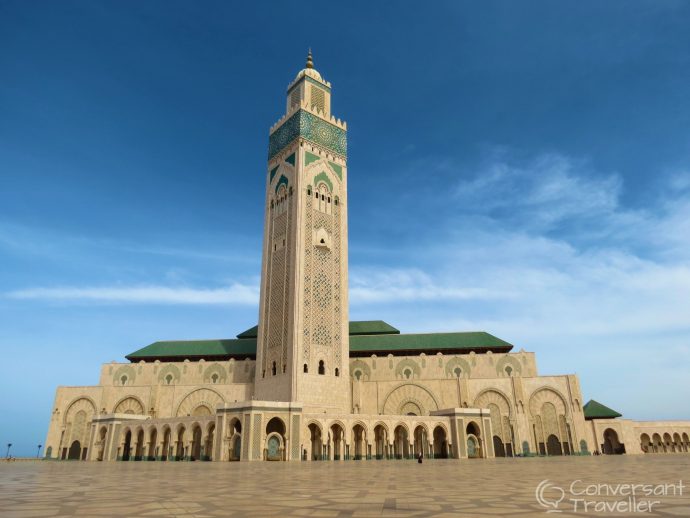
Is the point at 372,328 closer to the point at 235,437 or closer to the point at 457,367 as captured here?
the point at 457,367

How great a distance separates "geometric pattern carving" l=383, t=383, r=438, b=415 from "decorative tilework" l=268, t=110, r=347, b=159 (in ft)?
64.4

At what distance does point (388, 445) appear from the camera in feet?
105

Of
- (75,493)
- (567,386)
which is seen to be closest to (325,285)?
(567,386)

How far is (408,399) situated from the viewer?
38688 mm

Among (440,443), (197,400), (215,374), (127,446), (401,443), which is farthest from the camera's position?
(215,374)

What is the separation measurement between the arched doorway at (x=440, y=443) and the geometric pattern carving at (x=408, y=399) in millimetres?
4346

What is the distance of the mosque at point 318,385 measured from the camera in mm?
31938

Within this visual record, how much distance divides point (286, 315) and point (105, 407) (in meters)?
17.8

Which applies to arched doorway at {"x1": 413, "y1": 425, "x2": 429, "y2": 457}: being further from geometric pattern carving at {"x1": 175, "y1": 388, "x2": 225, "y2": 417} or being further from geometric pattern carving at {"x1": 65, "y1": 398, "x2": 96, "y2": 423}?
geometric pattern carving at {"x1": 65, "y1": 398, "x2": 96, "y2": 423}

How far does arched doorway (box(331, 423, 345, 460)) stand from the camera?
99.1 ft

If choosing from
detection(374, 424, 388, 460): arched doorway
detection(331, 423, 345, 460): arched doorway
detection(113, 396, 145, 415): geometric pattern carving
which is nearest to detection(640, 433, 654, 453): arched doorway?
detection(374, 424, 388, 460): arched doorway

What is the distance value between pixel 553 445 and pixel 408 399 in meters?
10.9

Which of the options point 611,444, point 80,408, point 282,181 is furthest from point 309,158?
point 611,444

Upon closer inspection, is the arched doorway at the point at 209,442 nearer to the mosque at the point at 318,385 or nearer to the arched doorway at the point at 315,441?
the mosque at the point at 318,385
